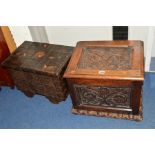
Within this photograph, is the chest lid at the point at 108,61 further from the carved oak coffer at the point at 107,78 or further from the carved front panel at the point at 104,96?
the carved front panel at the point at 104,96

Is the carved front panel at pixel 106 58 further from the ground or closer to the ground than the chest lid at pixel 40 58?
further from the ground

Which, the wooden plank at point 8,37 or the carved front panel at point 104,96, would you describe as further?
the wooden plank at point 8,37

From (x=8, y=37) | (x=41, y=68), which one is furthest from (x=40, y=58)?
(x=8, y=37)

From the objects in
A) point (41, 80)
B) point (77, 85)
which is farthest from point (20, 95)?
point (77, 85)

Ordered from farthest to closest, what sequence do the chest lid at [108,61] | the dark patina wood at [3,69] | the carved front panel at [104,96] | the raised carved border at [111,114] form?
1. the dark patina wood at [3,69]
2. the raised carved border at [111,114]
3. the carved front panel at [104,96]
4. the chest lid at [108,61]

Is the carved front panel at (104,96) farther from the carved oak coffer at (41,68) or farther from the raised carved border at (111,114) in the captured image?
the carved oak coffer at (41,68)

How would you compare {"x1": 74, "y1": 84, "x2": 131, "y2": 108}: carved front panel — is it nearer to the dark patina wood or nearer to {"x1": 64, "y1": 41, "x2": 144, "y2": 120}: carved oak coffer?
{"x1": 64, "y1": 41, "x2": 144, "y2": 120}: carved oak coffer

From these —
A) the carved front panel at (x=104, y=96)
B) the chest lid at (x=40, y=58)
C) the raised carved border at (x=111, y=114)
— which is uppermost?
the chest lid at (x=40, y=58)

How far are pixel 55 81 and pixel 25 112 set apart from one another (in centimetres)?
60

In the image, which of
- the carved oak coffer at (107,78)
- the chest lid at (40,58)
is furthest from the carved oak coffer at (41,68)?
the carved oak coffer at (107,78)

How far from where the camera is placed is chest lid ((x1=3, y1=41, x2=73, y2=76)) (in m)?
2.09

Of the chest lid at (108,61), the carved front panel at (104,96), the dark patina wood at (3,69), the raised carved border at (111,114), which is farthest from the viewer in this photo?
the dark patina wood at (3,69)

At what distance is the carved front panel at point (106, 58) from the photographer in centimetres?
187
